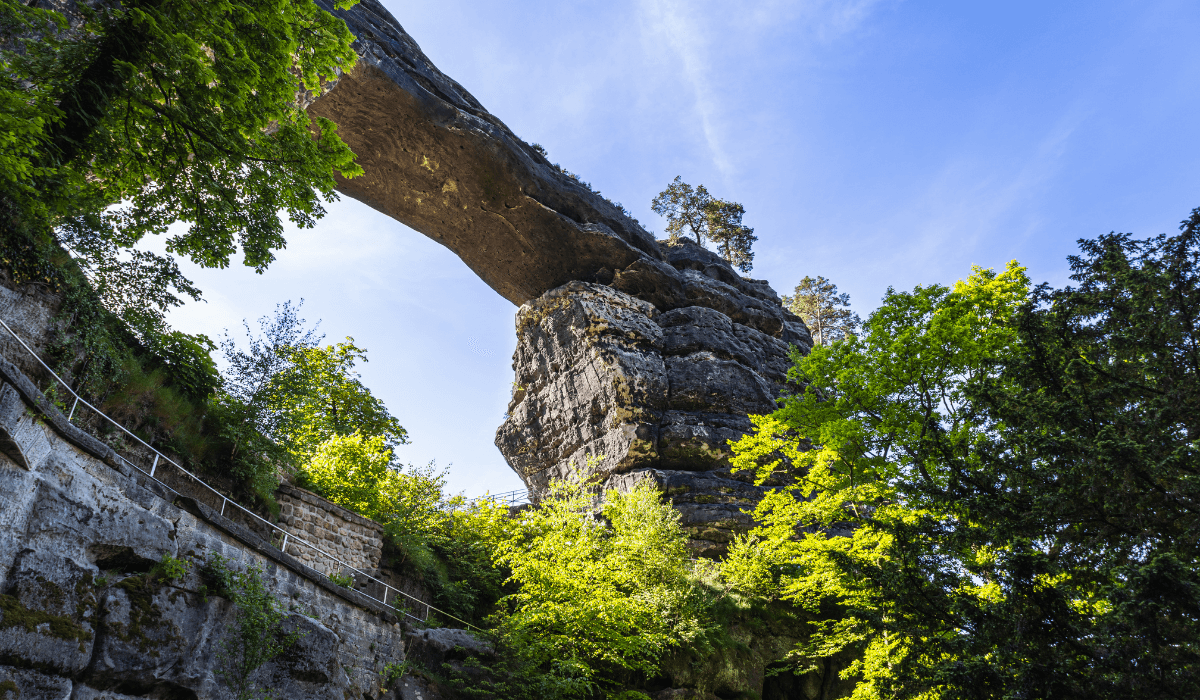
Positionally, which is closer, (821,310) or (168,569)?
(168,569)

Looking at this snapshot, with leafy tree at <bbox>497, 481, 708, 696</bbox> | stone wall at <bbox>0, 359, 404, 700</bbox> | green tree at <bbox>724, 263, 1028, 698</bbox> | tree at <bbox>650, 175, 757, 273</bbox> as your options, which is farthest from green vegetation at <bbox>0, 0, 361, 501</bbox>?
tree at <bbox>650, 175, 757, 273</bbox>

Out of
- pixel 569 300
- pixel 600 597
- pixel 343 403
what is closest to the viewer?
pixel 600 597

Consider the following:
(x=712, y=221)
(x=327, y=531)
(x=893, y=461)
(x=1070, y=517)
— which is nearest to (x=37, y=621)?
(x=327, y=531)

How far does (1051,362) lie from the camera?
868 cm

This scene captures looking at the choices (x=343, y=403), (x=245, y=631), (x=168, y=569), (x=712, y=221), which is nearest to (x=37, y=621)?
(x=168, y=569)

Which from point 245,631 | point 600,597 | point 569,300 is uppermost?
point 569,300

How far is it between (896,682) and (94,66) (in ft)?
42.9

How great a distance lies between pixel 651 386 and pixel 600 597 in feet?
39.7

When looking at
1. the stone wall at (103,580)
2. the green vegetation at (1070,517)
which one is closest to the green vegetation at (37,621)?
the stone wall at (103,580)

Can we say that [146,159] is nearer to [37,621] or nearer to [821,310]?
[37,621]

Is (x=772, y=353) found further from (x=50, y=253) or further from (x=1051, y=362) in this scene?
(x=50, y=253)

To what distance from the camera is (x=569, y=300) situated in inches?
1040

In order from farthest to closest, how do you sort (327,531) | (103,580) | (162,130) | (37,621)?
1. (327,531)
2. (162,130)
3. (103,580)
4. (37,621)

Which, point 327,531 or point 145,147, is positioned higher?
point 145,147
